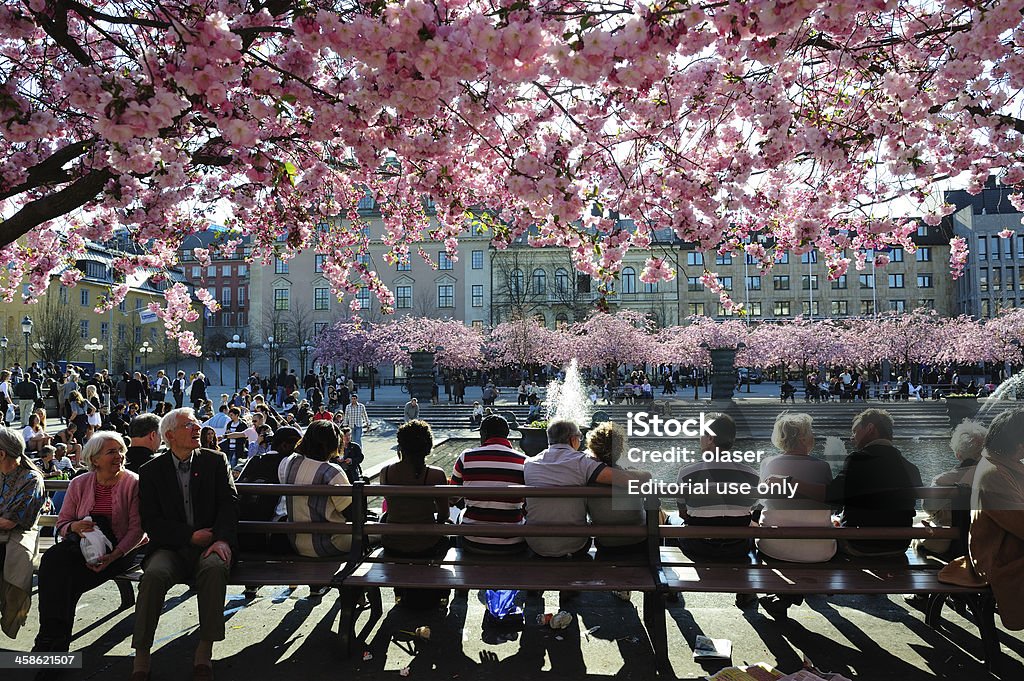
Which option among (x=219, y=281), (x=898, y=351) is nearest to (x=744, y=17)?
(x=898, y=351)

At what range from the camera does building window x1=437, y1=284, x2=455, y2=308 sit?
214 feet

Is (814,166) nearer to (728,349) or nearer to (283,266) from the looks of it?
(728,349)

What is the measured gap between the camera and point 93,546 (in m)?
4.61

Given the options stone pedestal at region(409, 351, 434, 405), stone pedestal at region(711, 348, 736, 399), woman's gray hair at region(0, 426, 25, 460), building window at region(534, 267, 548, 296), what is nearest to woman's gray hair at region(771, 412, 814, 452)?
woman's gray hair at region(0, 426, 25, 460)

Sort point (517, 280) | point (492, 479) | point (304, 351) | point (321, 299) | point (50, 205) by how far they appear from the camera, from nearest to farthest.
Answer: point (492, 479), point (50, 205), point (304, 351), point (517, 280), point (321, 299)

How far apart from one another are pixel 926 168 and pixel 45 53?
8488 millimetres

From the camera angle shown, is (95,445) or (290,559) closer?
(95,445)

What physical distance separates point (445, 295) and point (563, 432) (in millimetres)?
60773

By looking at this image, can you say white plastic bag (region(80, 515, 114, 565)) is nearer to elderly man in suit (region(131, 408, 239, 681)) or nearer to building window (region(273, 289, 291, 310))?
elderly man in suit (region(131, 408, 239, 681))

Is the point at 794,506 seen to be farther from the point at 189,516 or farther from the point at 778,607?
the point at 189,516

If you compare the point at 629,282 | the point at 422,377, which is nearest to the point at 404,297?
the point at 629,282

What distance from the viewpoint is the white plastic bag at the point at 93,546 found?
458 centimetres

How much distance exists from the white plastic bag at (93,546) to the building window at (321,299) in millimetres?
62224

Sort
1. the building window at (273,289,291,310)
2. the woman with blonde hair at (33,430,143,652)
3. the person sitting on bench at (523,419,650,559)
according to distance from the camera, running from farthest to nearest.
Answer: the building window at (273,289,291,310) → the person sitting on bench at (523,419,650,559) → the woman with blonde hair at (33,430,143,652)
